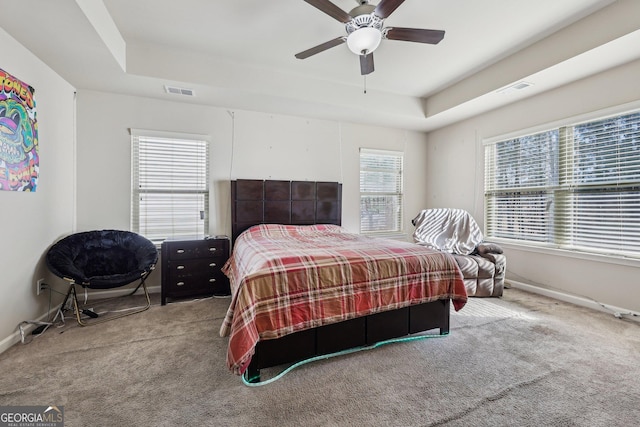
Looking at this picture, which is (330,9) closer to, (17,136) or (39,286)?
(17,136)

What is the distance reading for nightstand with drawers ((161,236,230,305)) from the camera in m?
3.23

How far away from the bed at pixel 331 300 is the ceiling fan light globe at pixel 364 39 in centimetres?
168

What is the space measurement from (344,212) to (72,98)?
12.8 ft

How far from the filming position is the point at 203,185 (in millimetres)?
3865

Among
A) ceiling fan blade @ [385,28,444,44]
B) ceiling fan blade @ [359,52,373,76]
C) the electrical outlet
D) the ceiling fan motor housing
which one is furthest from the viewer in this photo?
the electrical outlet

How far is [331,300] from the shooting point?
1985mm

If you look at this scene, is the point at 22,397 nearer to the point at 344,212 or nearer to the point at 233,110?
the point at 233,110

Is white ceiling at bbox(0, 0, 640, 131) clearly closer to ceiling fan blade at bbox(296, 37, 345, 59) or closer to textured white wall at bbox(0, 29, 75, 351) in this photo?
textured white wall at bbox(0, 29, 75, 351)

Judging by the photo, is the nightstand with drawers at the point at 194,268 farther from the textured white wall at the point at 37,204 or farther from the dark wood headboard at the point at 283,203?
the textured white wall at the point at 37,204

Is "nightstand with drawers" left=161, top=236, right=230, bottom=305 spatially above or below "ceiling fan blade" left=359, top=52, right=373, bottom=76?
below

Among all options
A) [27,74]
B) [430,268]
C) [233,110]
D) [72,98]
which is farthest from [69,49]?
[430,268]

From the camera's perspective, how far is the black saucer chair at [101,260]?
2.63 meters

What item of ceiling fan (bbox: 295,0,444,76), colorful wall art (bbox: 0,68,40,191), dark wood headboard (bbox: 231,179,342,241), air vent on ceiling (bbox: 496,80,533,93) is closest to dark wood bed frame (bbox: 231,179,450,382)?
dark wood headboard (bbox: 231,179,342,241)

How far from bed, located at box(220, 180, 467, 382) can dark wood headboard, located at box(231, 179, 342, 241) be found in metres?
1.67
